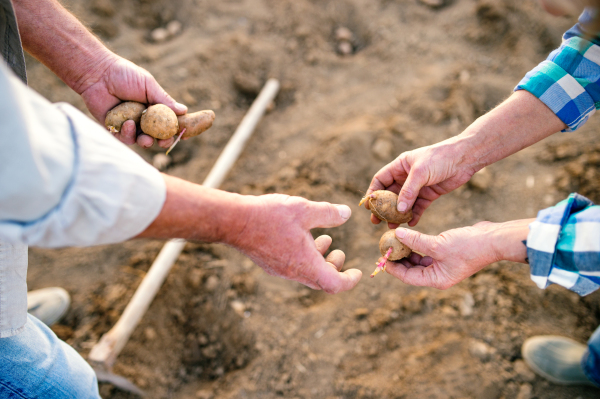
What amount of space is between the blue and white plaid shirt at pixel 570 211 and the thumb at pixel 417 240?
1.38 feet

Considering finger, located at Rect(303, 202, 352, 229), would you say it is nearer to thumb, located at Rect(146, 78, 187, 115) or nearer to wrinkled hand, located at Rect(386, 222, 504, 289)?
wrinkled hand, located at Rect(386, 222, 504, 289)

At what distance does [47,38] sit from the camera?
6.15 feet

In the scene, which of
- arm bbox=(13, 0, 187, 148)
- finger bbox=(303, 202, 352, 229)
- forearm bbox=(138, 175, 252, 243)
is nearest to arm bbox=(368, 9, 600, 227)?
finger bbox=(303, 202, 352, 229)

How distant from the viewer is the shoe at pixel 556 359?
2238 millimetres

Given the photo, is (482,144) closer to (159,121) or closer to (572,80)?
(572,80)

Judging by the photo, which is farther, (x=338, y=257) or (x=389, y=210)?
(x=389, y=210)

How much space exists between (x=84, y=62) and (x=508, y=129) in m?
2.40

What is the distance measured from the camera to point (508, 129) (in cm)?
187

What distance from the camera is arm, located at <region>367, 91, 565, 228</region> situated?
183 cm

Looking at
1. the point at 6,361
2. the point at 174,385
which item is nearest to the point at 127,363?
the point at 174,385

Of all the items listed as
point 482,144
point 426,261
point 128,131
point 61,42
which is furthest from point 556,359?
point 61,42

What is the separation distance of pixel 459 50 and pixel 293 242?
11.5 feet

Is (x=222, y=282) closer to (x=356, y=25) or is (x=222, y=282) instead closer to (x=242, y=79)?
(x=242, y=79)

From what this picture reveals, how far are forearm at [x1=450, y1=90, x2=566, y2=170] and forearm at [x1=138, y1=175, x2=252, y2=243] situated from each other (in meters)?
1.28
